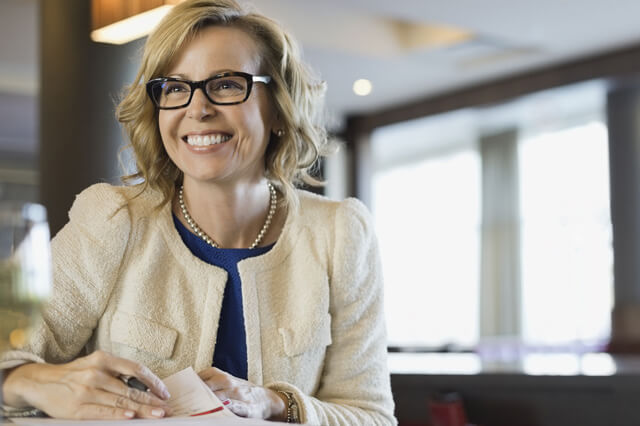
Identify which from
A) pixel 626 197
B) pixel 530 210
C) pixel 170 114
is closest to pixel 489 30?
pixel 626 197

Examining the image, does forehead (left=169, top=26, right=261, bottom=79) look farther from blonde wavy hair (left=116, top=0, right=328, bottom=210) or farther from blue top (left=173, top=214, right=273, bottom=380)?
blue top (left=173, top=214, right=273, bottom=380)

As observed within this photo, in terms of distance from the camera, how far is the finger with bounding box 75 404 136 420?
1.16 m

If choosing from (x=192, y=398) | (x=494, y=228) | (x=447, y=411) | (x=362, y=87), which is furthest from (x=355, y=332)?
(x=494, y=228)

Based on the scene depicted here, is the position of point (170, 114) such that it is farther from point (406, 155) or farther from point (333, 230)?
point (406, 155)

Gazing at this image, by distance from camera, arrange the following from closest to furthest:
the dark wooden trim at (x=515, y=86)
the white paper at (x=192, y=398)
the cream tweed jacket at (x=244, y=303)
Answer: the white paper at (x=192, y=398)
the cream tweed jacket at (x=244, y=303)
the dark wooden trim at (x=515, y=86)

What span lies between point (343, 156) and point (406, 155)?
0.92m

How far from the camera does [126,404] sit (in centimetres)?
118

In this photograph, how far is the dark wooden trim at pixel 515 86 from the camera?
7.53 m

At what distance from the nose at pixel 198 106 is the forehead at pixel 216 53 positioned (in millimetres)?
41

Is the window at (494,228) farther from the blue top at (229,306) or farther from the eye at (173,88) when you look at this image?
the eye at (173,88)

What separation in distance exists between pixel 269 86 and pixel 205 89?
227 millimetres

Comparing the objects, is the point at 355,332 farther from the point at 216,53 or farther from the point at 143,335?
the point at 216,53

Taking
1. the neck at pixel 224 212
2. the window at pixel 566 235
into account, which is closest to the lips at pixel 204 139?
the neck at pixel 224 212

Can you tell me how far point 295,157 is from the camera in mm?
1915
